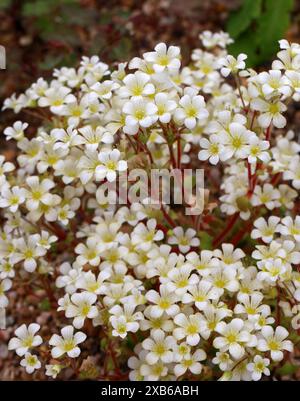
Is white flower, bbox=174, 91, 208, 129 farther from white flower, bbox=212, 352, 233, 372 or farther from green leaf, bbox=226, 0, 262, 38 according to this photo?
green leaf, bbox=226, 0, 262, 38

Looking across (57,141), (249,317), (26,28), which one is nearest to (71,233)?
(57,141)

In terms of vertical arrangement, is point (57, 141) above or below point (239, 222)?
above

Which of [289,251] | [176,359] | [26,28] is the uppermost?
Result: [26,28]

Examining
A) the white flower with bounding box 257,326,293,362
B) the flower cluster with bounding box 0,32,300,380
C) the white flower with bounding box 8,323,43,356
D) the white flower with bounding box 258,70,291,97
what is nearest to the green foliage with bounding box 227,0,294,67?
the flower cluster with bounding box 0,32,300,380

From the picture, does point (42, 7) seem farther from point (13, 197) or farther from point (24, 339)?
point (24, 339)

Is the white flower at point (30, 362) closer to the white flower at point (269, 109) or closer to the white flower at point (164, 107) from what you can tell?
the white flower at point (164, 107)
